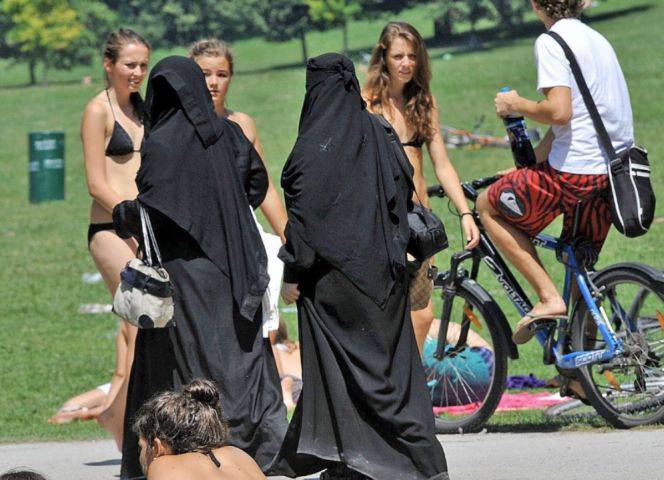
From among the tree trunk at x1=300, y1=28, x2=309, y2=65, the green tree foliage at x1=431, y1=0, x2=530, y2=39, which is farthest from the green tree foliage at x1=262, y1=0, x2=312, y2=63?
the green tree foliage at x1=431, y1=0, x2=530, y2=39

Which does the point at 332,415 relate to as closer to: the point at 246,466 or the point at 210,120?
the point at 246,466

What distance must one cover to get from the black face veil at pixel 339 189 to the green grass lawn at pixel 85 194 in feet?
7.19

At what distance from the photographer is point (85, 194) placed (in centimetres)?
2483

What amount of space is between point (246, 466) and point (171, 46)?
7154 centimetres

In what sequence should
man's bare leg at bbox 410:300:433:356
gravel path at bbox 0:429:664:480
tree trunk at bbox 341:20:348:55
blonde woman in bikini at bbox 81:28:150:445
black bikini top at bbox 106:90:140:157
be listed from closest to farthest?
gravel path at bbox 0:429:664:480 → blonde woman in bikini at bbox 81:28:150:445 → black bikini top at bbox 106:90:140:157 → man's bare leg at bbox 410:300:433:356 → tree trunk at bbox 341:20:348:55

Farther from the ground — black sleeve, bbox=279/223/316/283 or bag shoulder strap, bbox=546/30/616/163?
bag shoulder strap, bbox=546/30/616/163

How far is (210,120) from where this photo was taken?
5.43m

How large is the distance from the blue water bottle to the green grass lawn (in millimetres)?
1403

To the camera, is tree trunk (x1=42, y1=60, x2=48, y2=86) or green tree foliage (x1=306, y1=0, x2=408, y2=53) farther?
green tree foliage (x1=306, y1=0, x2=408, y2=53)

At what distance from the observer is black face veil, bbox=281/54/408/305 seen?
17.3 feet

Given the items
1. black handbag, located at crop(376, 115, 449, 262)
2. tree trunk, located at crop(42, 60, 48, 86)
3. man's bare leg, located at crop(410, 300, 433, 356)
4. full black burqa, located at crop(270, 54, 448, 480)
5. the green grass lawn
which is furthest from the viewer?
tree trunk, located at crop(42, 60, 48, 86)

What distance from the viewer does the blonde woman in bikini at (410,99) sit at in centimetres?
682

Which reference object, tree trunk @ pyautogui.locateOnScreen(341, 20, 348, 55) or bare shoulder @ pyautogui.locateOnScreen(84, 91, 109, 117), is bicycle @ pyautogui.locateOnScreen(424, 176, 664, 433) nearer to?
bare shoulder @ pyautogui.locateOnScreen(84, 91, 109, 117)

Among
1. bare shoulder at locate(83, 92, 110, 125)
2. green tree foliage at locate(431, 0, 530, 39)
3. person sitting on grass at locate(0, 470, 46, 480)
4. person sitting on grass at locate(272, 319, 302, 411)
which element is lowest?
person sitting on grass at locate(272, 319, 302, 411)
